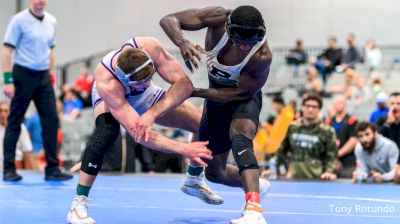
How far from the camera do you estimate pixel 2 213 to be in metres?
4.52

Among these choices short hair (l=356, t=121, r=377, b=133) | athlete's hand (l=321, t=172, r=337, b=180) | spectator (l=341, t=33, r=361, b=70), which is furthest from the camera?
spectator (l=341, t=33, r=361, b=70)

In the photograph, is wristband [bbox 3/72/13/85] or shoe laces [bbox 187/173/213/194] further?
wristband [bbox 3/72/13/85]

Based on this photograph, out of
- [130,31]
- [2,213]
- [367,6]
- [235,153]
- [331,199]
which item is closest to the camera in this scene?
[235,153]

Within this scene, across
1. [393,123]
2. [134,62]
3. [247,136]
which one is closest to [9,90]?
[134,62]

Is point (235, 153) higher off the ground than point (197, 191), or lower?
higher

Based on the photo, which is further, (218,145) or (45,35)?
(45,35)

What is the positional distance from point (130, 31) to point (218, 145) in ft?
46.1

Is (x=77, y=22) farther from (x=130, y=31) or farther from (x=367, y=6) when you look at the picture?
(x=367, y=6)

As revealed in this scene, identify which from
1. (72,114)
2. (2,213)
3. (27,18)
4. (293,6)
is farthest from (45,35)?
(293,6)

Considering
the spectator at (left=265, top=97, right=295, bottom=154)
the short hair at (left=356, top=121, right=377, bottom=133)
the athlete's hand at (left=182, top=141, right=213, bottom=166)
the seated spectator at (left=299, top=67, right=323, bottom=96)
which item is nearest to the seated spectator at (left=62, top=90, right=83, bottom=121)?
the seated spectator at (left=299, top=67, right=323, bottom=96)

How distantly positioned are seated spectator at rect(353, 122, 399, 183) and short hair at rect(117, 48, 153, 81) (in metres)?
3.59

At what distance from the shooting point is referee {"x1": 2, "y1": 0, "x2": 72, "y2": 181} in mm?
6543

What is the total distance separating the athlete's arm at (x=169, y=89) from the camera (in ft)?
12.8

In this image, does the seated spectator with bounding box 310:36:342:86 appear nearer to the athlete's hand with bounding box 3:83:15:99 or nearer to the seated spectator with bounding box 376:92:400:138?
the seated spectator with bounding box 376:92:400:138
